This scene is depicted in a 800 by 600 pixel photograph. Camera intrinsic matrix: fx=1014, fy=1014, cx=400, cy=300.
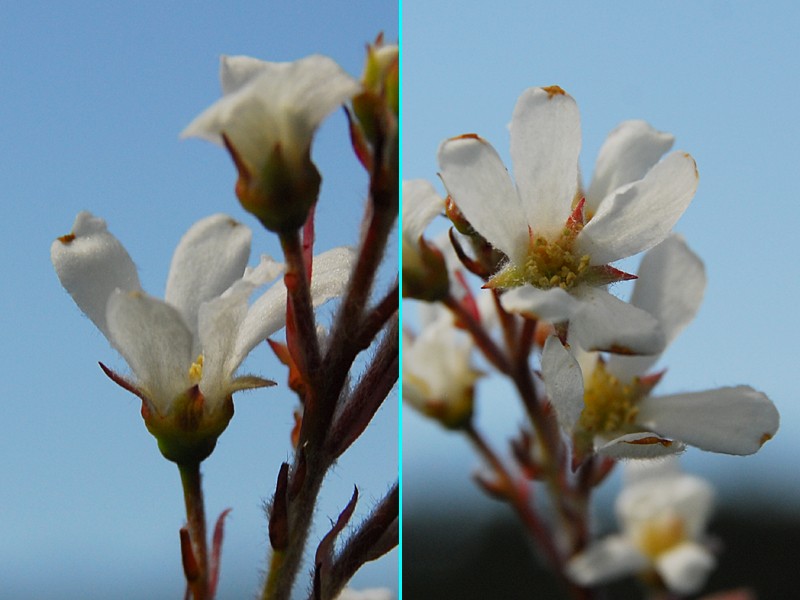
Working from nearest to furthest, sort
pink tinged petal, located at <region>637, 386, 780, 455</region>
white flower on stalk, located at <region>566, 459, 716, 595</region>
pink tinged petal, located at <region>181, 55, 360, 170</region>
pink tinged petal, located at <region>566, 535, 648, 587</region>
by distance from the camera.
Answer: pink tinged petal, located at <region>181, 55, 360, 170</region> → pink tinged petal, located at <region>637, 386, 780, 455</region> → pink tinged petal, located at <region>566, 535, 648, 587</region> → white flower on stalk, located at <region>566, 459, 716, 595</region>

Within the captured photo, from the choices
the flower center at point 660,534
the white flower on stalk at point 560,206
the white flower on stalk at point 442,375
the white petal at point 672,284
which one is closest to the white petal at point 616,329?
the white flower on stalk at point 560,206

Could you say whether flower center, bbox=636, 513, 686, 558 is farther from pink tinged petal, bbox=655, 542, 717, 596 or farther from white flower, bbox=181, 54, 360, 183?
white flower, bbox=181, 54, 360, 183

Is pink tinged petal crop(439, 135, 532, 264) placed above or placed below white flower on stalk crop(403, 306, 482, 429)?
below

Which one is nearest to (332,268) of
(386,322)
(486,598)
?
(386,322)

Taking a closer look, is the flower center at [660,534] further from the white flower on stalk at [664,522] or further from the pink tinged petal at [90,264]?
the pink tinged petal at [90,264]

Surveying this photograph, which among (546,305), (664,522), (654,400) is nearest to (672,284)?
(654,400)

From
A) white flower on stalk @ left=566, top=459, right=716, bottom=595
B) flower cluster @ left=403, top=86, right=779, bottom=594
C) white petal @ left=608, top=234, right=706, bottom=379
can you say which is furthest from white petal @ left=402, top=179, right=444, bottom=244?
white flower on stalk @ left=566, top=459, right=716, bottom=595
